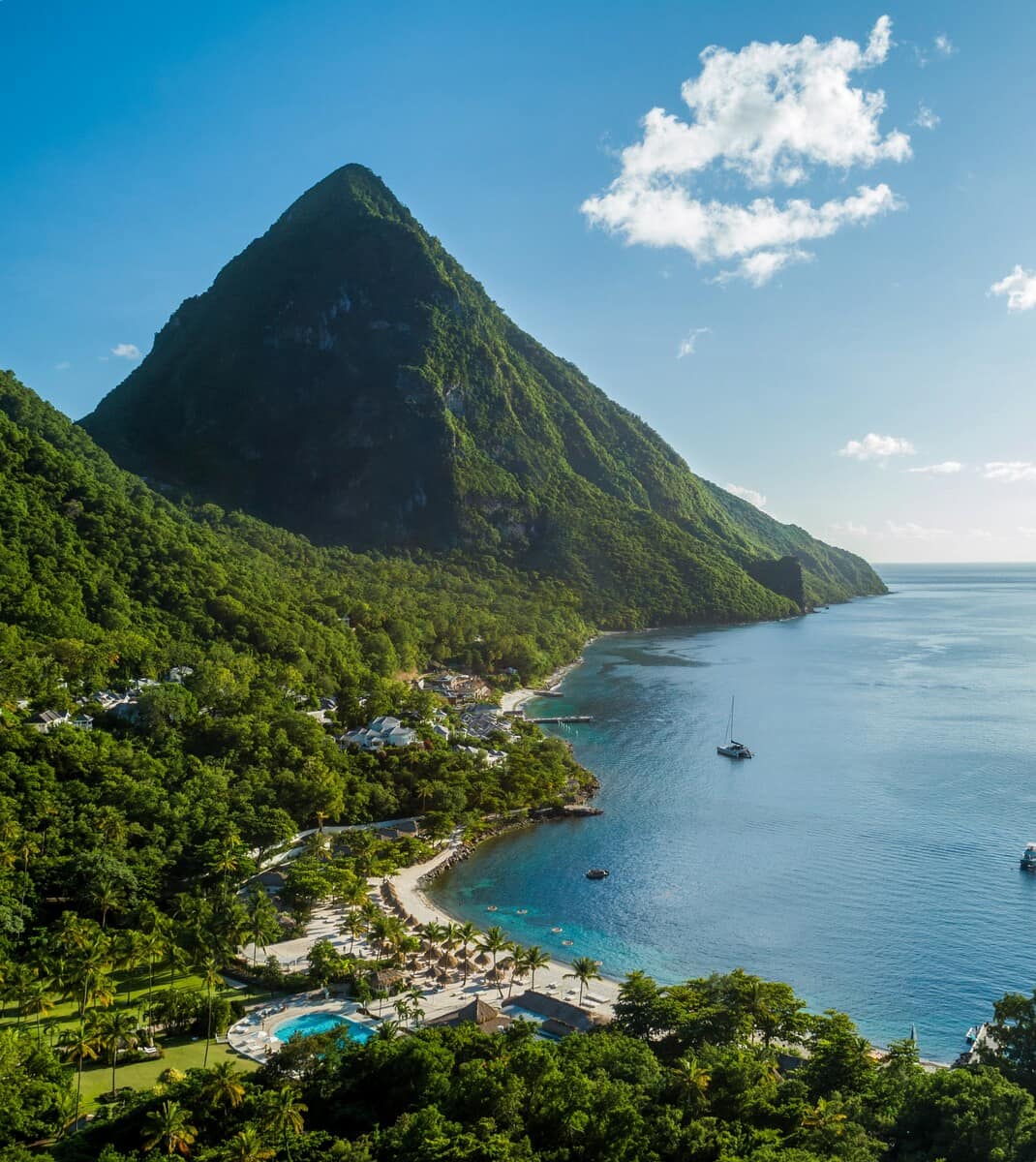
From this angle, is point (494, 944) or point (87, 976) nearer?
point (87, 976)

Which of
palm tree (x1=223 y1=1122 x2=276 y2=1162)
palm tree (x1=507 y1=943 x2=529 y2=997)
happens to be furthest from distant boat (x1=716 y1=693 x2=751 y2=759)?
palm tree (x1=223 y1=1122 x2=276 y2=1162)

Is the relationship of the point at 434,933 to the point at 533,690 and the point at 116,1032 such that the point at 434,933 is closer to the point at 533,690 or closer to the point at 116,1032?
the point at 116,1032

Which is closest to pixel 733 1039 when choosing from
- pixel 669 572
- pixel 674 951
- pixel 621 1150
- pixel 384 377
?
pixel 621 1150

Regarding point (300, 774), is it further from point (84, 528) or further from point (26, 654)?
point (84, 528)

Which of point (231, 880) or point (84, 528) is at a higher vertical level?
point (84, 528)

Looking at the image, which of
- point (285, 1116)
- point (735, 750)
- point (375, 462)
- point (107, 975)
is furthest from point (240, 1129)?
point (375, 462)
